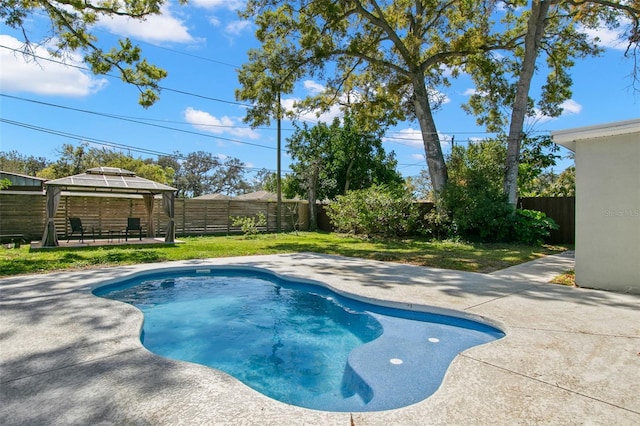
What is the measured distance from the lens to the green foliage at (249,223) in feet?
53.7

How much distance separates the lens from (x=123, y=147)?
23875 millimetres

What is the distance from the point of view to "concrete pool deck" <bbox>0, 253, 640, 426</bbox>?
7.09ft

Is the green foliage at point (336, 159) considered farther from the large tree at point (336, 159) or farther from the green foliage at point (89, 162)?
the green foliage at point (89, 162)

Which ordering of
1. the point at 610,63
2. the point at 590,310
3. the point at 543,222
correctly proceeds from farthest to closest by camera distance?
the point at 610,63 < the point at 543,222 < the point at 590,310

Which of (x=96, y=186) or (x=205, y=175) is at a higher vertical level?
(x=205, y=175)

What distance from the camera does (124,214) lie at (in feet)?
50.3

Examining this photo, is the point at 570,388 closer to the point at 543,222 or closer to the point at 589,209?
the point at 589,209

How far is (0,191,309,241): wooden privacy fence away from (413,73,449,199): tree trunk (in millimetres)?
8310

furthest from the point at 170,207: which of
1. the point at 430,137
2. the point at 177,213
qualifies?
the point at 430,137

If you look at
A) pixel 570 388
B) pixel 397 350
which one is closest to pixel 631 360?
pixel 570 388

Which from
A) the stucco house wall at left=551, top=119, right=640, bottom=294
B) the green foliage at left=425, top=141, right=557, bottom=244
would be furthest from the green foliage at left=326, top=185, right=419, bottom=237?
the stucco house wall at left=551, top=119, right=640, bottom=294

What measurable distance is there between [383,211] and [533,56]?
7.58 metres

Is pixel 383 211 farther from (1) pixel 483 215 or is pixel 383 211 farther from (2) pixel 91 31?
(2) pixel 91 31

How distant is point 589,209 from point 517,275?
73.4 inches
